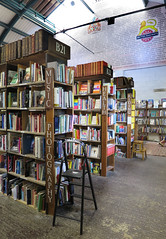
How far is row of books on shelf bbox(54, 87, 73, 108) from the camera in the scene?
2.50 meters

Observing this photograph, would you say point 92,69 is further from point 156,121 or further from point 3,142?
point 156,121

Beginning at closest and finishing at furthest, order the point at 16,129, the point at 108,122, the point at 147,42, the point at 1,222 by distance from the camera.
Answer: the point at 1,222 < the point at 16,129 < the point at 108,122 < the point at 147,42

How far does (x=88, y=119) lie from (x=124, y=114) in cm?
204

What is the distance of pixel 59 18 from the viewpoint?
422 inches

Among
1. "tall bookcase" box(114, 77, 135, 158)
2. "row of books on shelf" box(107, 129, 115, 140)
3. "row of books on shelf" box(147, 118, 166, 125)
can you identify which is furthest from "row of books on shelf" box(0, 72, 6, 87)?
"row of books on shelf" box(147, 118, 166, 125)

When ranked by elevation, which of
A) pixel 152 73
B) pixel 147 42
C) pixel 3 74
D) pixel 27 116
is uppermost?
pixel 147 42

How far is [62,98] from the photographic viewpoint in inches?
105

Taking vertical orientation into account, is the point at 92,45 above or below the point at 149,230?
above

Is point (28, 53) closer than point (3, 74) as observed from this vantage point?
Yes

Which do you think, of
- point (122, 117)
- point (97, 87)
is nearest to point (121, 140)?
point (122, 117)

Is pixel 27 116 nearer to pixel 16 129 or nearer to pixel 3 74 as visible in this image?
pixel 16 129

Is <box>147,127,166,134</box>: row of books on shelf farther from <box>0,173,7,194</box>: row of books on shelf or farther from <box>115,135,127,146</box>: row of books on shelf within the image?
<box>0,173,7,194</box>: row of books on shelf

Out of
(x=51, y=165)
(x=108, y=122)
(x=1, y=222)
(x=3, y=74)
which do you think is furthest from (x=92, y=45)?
(x=1, y=222)

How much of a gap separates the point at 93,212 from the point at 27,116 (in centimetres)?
191
